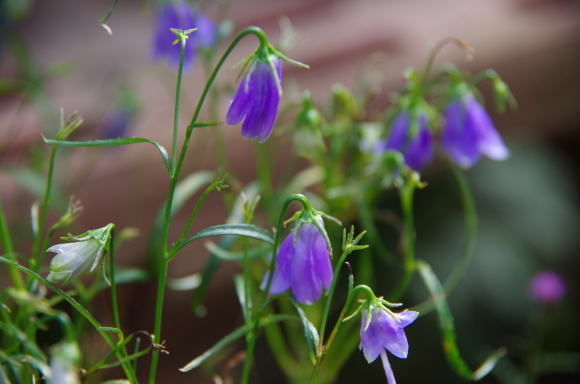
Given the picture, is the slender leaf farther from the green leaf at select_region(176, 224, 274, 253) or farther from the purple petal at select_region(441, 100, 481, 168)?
the purple petal at select_region(441, 100, 481, 168)

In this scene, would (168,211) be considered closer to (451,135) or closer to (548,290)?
(451,135)

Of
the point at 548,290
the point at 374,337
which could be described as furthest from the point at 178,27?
the point at 548,290

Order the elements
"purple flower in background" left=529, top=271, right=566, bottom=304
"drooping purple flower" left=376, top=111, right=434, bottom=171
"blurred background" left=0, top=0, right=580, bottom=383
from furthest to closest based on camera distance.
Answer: "blurred background" left=0, top=0, right=580, bottom=383, "purple flower in background" left=529, top=271, right=566, bottom=304, "drooping purple flower" left=376, top=111, right=434, bottom=171

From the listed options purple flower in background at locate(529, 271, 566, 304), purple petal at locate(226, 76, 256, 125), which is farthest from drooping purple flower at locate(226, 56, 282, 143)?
purple flower in background at locate(529, 271, 566, 304)

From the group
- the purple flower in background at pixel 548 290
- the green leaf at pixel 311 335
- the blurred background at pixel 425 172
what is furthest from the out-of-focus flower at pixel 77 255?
the purple flower in background at pixel 548 290

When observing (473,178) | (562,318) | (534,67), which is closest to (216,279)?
(473,178)

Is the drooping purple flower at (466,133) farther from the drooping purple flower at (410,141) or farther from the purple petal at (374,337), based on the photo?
the purple petal at (374,337)
